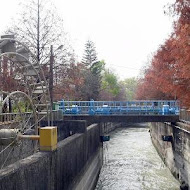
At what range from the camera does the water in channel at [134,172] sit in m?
21.0

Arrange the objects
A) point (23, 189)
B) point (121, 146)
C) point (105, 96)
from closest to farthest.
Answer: point (23, 189), point (121, 146), point (105, 96)

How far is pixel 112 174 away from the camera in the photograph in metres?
24.0

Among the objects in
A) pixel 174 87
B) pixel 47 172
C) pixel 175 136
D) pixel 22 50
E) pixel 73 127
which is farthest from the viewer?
pixel 175 136

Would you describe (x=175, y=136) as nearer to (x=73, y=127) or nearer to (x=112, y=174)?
(x=112, y=174)

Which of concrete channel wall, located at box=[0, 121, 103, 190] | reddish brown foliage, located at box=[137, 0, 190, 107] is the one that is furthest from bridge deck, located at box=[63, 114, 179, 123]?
concrete channel wall, located at box=[0, 121, 103, 190]

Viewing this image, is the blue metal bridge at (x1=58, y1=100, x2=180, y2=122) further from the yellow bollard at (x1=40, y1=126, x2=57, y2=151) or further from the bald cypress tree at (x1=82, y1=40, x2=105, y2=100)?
the bald cypress tree at (x1=82, y1=40, x2=105, y2=100)

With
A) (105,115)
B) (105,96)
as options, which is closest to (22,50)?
(105,115)

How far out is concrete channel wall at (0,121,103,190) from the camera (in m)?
8.13

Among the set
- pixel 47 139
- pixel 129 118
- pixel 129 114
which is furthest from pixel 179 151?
pixel 47 139

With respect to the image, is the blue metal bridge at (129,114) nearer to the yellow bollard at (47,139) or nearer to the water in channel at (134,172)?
the water in channel at (134,172)

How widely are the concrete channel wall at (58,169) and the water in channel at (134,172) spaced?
315 centimetres

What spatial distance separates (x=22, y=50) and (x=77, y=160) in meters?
6.34

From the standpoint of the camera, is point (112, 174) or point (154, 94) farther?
point (154, 94)

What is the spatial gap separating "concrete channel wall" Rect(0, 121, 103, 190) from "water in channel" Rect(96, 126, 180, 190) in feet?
10.3
